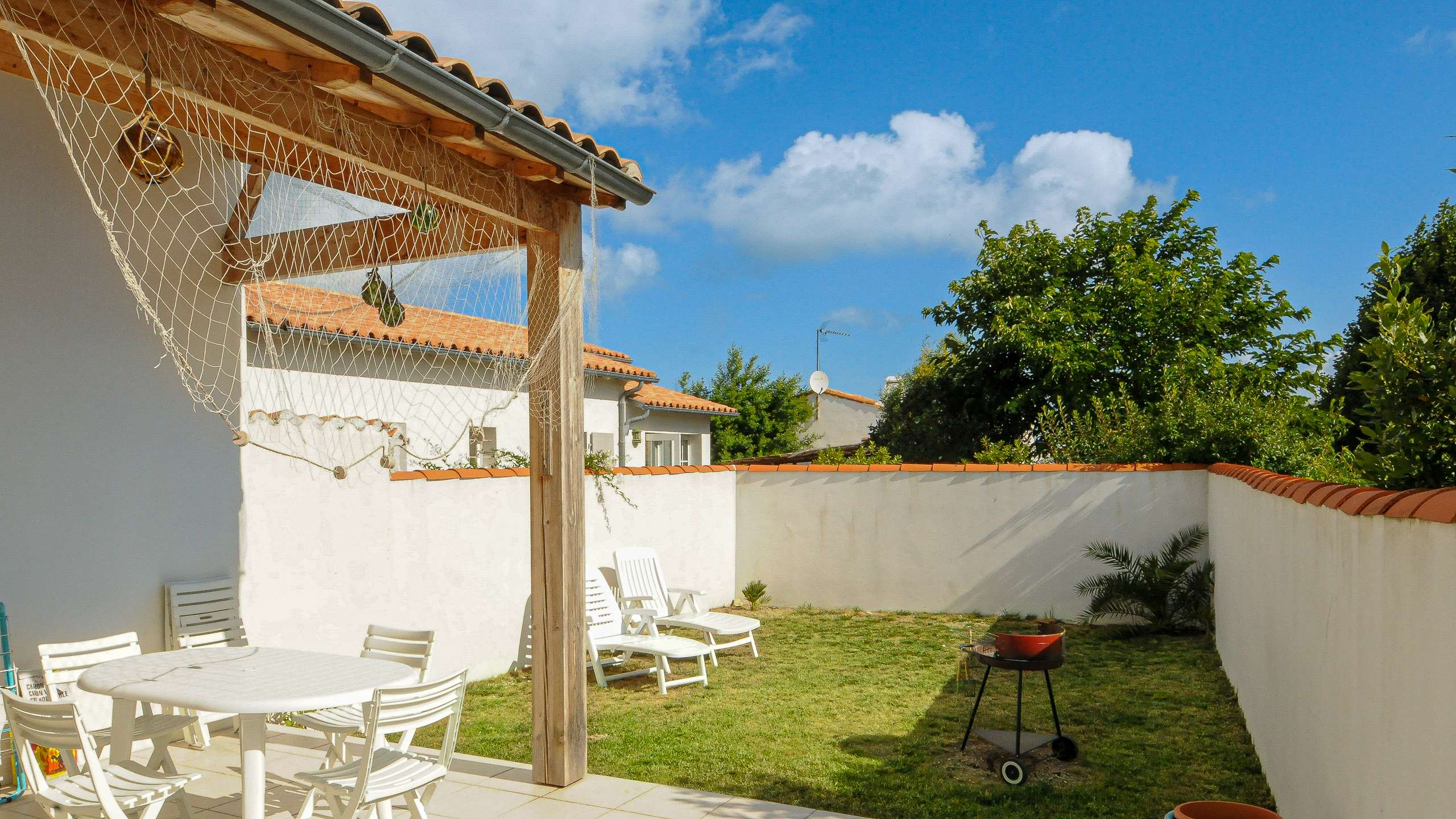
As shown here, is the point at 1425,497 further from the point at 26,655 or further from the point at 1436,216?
the point at 1436,216

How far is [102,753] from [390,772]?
78.1 inches

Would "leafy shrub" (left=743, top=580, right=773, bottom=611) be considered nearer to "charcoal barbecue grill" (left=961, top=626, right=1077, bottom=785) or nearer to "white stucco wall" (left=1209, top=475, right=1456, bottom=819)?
"charcoal barbecue grill" (left=961, top=626, right=1077, bottom=785)

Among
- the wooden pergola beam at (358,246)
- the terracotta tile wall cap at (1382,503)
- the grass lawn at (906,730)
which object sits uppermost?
the wooden pergola beam at (358,246)

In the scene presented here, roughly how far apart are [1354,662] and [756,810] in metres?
2.48

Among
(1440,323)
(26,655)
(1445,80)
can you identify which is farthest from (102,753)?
(1445,80)

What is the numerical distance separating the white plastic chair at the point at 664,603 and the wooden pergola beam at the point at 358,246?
11.4 ft

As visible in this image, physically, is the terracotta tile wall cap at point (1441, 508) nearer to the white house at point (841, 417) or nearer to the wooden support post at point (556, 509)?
the wooden support post at point (556, 509)

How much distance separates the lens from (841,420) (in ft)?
90.1

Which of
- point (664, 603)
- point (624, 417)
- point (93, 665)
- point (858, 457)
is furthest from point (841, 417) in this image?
point (93, 665)

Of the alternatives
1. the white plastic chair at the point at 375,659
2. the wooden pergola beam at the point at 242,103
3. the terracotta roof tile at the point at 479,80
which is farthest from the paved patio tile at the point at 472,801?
the terracotta roof tile at the point at 479,80

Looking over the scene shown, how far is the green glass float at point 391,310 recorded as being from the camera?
498cm

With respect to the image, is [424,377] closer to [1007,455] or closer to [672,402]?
[1007,455]

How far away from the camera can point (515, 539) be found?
735 centimetres

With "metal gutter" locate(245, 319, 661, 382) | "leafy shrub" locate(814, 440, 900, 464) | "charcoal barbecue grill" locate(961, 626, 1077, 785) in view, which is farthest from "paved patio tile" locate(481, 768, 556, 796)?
"leafy shrub" locate(814, 440, 900, 464)
